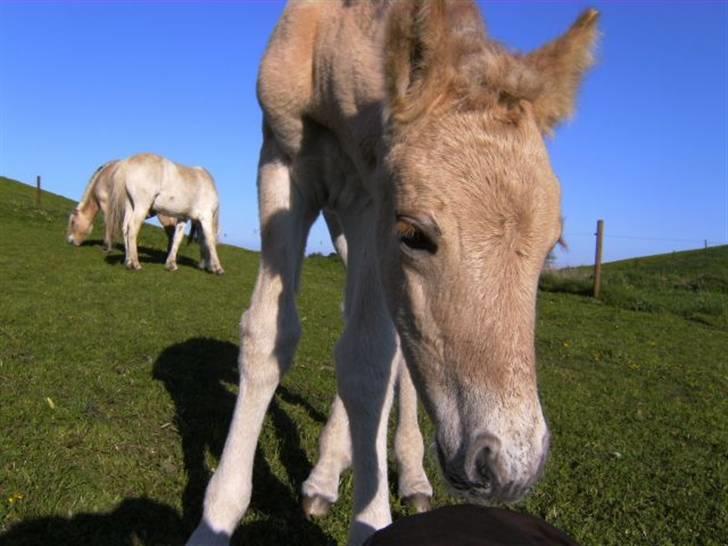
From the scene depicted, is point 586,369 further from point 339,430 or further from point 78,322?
point 78,322

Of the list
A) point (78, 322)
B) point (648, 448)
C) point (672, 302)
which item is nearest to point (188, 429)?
point (648, 448)

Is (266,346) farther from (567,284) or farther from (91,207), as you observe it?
(91,207)

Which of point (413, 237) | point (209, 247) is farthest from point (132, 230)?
point (413, 237)

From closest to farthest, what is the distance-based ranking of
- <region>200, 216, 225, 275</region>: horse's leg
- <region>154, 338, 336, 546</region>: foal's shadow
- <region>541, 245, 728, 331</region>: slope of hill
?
<region>154, 338, 336, 546</region>: foal's shadow
<region>541, 245, 728, 331</region>: slope of hill
<region>200, 216, 225, 275</region>: horse's leg

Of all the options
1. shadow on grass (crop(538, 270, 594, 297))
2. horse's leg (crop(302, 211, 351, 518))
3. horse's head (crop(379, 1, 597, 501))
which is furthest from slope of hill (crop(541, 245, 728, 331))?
horse's head (crop(379, 1, 597, 501))

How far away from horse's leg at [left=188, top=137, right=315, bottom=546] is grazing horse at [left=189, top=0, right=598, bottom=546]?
0.7 inches

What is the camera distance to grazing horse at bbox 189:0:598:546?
6.06 feet

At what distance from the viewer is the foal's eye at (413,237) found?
79.5 inches

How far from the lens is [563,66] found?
242cm

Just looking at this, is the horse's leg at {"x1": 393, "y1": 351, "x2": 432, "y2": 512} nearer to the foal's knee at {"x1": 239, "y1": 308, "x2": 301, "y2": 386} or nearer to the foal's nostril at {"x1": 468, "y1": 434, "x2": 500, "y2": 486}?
the foal's knee at {"x1": 239, "y1": 308, "x2": 301, "y2": 386}

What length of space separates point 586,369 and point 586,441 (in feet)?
11.8

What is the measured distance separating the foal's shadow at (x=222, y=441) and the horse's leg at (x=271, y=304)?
171 mm

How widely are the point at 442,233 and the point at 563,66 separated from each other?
3.06ft

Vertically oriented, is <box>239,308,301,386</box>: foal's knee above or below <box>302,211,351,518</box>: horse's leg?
above
